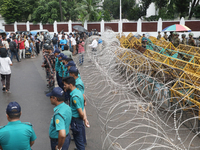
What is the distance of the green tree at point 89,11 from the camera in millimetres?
26928

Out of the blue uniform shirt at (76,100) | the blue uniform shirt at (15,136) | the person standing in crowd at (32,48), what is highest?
the person standing in crowd at (32,48)

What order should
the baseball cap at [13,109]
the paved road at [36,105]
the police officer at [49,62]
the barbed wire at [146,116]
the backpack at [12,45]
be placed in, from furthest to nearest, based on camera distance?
1. the backpack at [12,45]
2. the police officer at [49,62]
3. the paved road at [36,105]
4. the barbed wire at [146,116]
5. the baseball cap at [13,109]

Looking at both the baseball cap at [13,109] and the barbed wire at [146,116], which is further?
the barbed wire at [146,116]

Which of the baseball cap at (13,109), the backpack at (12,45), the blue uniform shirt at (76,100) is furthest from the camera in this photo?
the backpack at (12,45)

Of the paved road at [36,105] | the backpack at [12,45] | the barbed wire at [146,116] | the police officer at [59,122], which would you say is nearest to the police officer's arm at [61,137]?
the police officer at [59,122]

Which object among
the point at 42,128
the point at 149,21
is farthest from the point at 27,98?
the point at 149,21

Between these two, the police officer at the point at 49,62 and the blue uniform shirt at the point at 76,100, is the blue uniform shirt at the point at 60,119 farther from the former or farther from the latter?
the police officer at the point at 49,62

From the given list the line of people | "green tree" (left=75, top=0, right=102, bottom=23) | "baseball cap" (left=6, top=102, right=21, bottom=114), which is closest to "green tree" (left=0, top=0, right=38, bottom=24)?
"green tree" (left=75, top=0, right=102, bottom=23)

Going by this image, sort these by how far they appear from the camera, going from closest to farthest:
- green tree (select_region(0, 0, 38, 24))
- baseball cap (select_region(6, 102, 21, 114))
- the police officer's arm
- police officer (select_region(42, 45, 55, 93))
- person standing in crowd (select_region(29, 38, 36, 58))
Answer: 1. baseball cap (select_region(6, 102, 21, 114))
2. the police officer's arm
3. police officer (select_region(42, 45, 55, 93))
4. person standing in crowd (select_region(29, 38, 36, 58))
5. green tree (select_region(0, 0, 38, 24))

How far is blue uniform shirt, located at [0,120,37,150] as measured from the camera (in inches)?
97.7

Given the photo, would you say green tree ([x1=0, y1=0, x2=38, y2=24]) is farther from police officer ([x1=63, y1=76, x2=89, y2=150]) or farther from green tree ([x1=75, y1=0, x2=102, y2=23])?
police officer ([x1=63, y1=76, x2=89, y2=150])

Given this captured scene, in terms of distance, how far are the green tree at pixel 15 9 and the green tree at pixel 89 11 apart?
29.6ft

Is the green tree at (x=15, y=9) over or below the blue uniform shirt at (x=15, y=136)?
over

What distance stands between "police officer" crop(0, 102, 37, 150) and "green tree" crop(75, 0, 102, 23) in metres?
25.4
